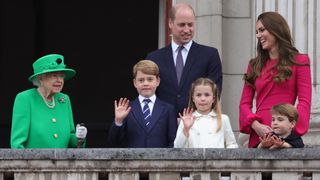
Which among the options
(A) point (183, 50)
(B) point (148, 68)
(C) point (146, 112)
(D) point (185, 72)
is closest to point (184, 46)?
(A) point (183, 50)

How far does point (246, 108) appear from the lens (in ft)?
42.8

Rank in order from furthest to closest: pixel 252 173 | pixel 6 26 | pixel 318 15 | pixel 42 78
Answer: pixel 6 26 → pixel 318 15 → pixel 42 78 → pixel 252 173

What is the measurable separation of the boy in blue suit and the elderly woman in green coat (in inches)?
13.8

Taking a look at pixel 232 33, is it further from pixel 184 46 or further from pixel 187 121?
pixel 187 121

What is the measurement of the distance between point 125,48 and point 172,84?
832 cm

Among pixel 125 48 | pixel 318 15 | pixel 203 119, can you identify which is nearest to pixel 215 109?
pixel 203 119

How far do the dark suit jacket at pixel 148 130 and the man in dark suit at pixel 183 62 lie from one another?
28 centimetres

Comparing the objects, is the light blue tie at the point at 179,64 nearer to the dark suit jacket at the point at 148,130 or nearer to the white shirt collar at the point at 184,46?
the white shirt collar at the point at 184,46

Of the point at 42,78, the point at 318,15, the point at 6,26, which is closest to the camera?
the point at 42,78

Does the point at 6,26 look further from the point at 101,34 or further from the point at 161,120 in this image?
the point at 161,120

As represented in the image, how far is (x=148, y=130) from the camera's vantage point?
515 inches

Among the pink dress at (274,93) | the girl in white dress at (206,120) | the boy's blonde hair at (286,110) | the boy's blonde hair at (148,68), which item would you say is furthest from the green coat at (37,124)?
the boy's blonde hair at (286,110)

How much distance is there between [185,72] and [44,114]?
1327mm

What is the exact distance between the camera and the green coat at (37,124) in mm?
13070
